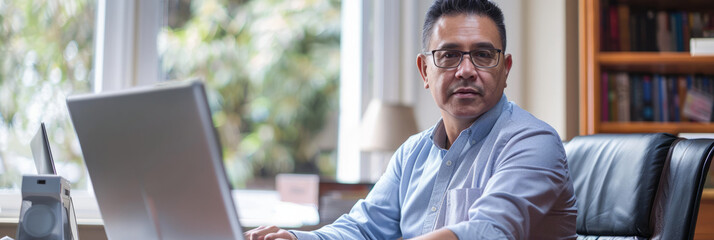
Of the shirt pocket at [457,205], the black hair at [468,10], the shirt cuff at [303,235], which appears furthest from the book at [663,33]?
the shirt cuff at [303,235]

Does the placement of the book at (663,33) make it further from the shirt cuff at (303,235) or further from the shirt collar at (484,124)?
the shirt cuff at (303,235)

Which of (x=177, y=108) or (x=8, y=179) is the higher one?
(x=177, y=108)

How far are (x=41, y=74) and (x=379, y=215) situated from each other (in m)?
1.91

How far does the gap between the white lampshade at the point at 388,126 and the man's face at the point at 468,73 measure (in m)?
1.31

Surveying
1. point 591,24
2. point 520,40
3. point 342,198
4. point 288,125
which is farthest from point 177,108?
point 288,125

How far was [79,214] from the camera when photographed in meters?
2.69

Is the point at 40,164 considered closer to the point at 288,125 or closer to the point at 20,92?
the point at 20,92

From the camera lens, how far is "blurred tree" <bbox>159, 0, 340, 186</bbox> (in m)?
4.01

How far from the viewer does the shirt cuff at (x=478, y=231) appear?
3.56 ft

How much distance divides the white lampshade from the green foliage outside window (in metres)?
1.21

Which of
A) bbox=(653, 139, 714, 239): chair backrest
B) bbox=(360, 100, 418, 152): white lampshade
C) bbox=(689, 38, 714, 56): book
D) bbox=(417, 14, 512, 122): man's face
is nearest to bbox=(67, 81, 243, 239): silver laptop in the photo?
bbox=(417, 14, 512, 122): man's face

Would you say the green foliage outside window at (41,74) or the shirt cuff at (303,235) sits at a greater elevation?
the green foliage outside window at (41,74)

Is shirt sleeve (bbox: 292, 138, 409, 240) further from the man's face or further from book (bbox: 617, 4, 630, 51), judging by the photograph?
book (bbox: 617, 4, 630, 51)

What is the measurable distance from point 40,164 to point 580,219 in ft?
3.70
